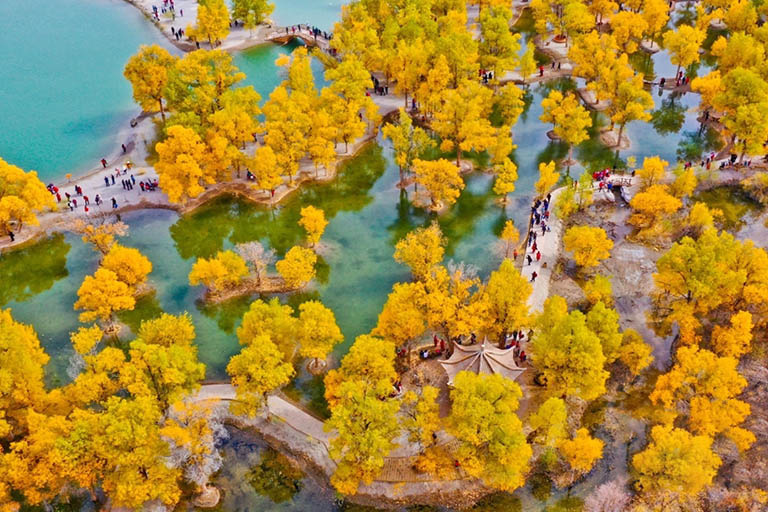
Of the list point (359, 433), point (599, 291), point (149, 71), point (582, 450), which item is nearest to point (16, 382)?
point (359, 433)

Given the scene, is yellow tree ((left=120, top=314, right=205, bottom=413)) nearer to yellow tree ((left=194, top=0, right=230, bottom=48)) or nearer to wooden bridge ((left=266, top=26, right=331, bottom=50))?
yellow tree ((left=194, top=0, right=230, bottom=48))

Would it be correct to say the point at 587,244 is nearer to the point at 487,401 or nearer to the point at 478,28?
the point at 487,401

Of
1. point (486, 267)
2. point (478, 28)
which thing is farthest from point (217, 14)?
point (486, 267)

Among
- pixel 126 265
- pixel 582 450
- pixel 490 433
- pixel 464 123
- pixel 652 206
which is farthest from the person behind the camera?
pixel 464 123

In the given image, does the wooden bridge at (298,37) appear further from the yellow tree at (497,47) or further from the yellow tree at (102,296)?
the yellow tree at (102,296)

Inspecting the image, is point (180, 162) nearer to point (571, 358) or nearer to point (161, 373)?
point (161, 373)

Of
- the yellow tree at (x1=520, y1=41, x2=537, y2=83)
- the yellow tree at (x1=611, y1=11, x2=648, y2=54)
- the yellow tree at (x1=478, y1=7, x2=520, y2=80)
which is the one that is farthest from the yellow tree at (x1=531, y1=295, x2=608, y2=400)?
the yellow tree at (x1=611, y1=11, x2=648, y2=54)

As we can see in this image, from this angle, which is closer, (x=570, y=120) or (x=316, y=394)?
(x=316, y=394)
